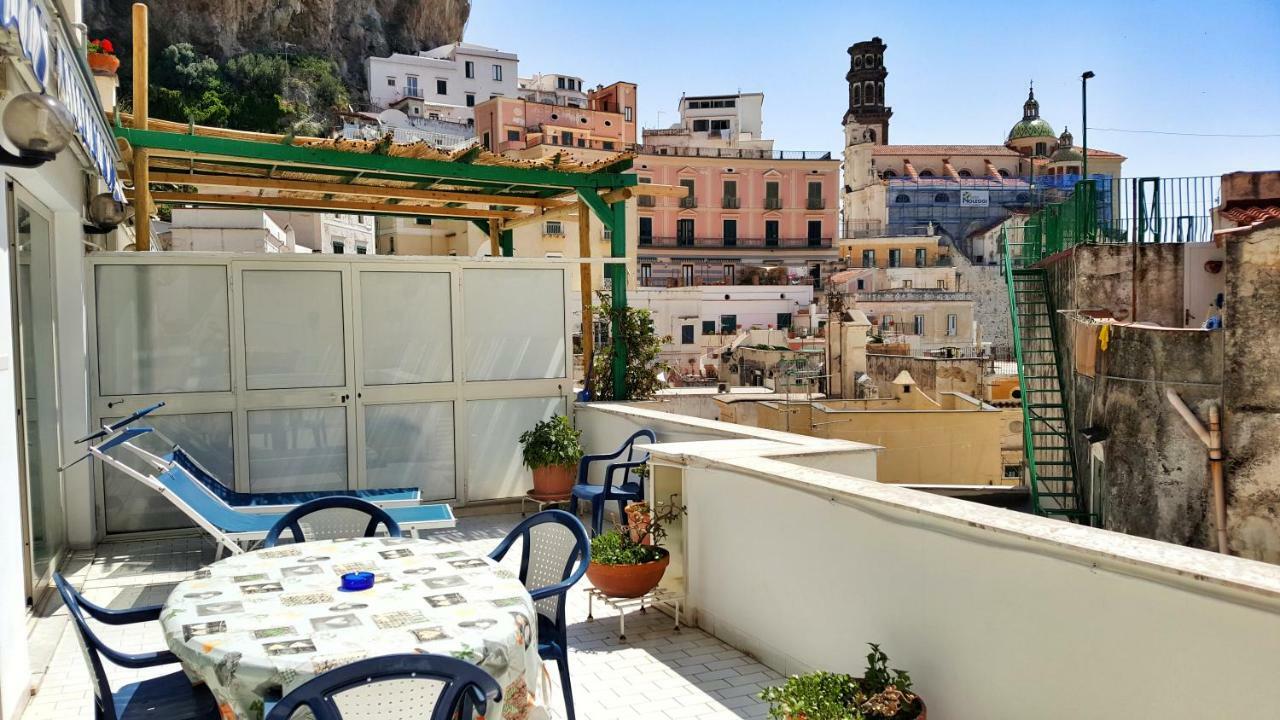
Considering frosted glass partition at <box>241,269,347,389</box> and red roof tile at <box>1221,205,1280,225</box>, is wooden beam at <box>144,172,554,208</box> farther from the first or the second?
red roof tile at <box>1221,205,1280,225</box>

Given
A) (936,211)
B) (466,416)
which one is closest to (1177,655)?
(466,416)

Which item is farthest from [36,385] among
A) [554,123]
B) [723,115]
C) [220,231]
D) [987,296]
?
[723,115]

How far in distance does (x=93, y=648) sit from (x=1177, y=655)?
10.4ft

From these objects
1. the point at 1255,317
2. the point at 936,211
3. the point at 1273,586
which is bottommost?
the point at 1273,586

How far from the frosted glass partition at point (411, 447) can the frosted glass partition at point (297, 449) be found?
0.25m

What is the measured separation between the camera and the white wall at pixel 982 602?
2.53 metres

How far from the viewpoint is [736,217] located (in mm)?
53562

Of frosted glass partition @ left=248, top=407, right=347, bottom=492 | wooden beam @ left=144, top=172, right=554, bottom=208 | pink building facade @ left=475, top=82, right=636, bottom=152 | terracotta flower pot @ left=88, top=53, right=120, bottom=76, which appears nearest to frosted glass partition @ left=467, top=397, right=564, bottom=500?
frosted glass partition @ left=248, top=407, right=347, bottom=492

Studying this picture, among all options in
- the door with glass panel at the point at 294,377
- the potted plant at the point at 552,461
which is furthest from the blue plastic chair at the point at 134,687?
the potted plant at the point at 552,461

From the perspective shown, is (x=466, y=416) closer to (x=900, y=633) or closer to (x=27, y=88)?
(x=27, y=88)

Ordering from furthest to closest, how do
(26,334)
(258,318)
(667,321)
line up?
(667,321) → (258,318) → (26,334)

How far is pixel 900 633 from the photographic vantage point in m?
3.61

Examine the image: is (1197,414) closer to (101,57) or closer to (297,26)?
(101,57)

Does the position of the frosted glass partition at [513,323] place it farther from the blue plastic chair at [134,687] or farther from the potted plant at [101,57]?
the blue plastic chair at [134,687]
